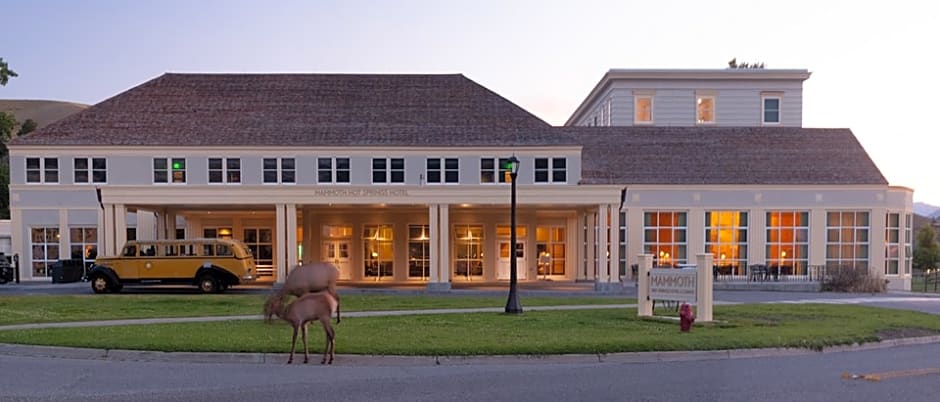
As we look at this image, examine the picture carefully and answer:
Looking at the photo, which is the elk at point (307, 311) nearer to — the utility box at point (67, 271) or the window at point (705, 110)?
the utility box at point (67, 271)

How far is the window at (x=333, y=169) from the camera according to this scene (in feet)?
114

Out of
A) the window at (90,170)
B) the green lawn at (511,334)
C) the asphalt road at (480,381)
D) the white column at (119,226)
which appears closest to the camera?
the asphalt road at (480,381)

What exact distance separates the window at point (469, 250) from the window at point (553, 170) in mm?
5416

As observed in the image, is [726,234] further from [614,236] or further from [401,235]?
[401,235]

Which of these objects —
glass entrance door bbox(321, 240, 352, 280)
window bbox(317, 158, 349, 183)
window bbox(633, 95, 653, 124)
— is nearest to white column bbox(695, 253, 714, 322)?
window bbox(317, 158, 349, 183)

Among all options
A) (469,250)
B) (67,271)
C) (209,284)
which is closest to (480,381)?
(209,284)

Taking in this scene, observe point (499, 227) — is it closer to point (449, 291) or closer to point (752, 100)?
point (449, 291)

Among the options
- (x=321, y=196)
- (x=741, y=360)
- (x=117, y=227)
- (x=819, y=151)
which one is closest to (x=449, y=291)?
(x=321, y=196)

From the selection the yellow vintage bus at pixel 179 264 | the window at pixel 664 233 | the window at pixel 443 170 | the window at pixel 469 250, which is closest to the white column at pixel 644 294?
the yellow vintage bus at pixel 179 264

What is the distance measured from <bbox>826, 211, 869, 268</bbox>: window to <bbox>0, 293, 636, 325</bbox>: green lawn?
1817 cm

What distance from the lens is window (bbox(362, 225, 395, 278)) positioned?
3909 cm

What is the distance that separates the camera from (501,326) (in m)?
16.7

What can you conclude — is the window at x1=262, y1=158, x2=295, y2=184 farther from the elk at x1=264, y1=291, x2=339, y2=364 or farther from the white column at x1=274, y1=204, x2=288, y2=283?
the elk at x1=264, y1=291, x2=339, y2=364

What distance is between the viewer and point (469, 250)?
3906 centimetres
